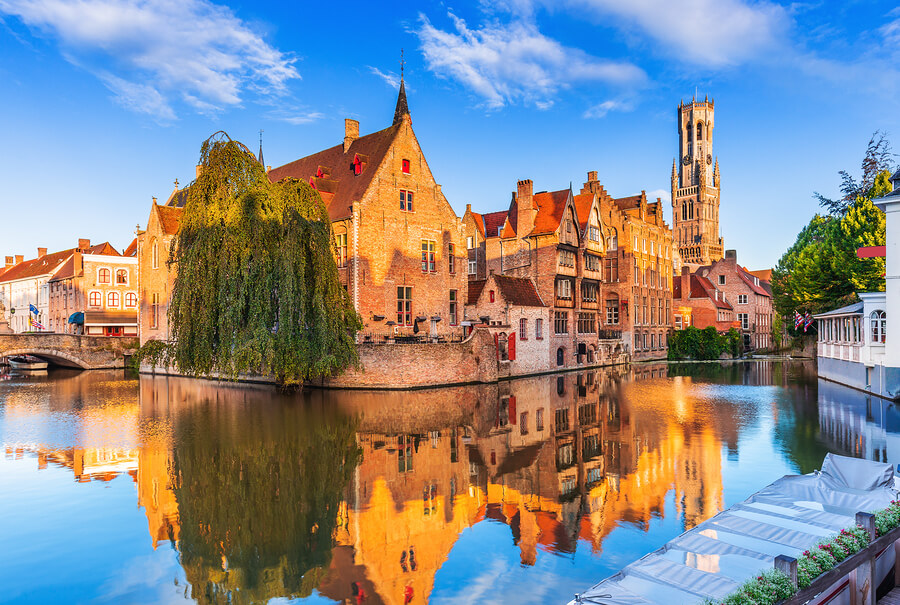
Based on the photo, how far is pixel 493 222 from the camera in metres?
47.3

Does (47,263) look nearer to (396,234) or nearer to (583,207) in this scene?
(396,234)

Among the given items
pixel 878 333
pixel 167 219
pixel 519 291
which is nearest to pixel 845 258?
pixel 878 333

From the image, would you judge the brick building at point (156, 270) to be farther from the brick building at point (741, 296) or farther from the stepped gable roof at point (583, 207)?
the brick building at point (741, 296)

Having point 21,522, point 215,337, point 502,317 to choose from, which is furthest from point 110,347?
point 21,522

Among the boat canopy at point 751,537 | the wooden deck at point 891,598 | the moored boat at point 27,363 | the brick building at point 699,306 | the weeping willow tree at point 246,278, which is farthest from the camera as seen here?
the brick building at point 699,306

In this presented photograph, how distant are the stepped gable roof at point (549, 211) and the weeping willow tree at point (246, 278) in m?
19.2

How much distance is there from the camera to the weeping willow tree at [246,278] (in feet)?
78.7

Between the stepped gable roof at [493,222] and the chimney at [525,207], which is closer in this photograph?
the chimney at [525,207]

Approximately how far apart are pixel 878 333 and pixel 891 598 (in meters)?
22.7

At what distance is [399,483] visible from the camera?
40.7 ft

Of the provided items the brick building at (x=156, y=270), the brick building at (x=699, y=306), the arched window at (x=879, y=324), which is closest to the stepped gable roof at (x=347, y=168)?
the brick building at (x=156, y=270)

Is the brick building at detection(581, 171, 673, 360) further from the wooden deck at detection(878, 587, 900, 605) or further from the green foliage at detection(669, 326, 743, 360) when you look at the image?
the wooden deck at detection(878, 587, 900, 605)

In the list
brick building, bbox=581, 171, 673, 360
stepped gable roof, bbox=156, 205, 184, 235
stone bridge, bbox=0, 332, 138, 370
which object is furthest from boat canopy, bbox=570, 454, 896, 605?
stone bridge, bbox=0, 332, 138, 370

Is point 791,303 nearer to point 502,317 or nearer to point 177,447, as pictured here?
point 502,317
